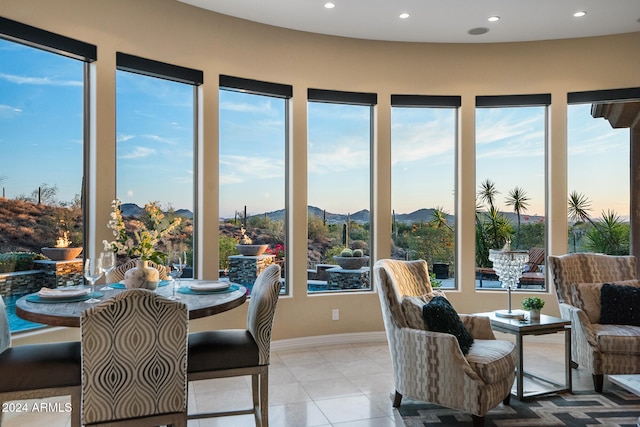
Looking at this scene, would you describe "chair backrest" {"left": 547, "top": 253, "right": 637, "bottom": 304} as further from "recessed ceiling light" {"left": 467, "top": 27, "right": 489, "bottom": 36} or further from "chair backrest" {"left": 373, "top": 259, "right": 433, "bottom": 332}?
"recessed ceiling light" {"left": 467, "top": 27, "right": 489, "bottom": 36}

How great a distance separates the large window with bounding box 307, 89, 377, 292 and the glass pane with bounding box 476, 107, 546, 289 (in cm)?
128

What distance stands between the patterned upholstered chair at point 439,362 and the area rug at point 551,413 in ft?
0.42

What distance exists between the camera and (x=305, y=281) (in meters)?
4.83

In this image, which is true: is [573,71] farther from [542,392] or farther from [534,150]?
[542,392]

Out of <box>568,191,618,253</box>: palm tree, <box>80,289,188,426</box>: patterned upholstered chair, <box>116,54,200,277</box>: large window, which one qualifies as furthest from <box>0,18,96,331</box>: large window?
<box>568,191,618,253</box>: palm tree

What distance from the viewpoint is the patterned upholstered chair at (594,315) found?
3473 millimetres

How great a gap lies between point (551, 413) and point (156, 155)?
3.71 metres

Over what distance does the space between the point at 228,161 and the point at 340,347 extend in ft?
7.24

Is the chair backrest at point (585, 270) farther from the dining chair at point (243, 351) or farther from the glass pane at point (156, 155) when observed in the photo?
the glass pane at point (156, 155)

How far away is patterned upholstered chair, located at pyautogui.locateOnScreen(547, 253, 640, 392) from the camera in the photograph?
347 cm

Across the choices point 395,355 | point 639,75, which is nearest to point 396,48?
point 639,75

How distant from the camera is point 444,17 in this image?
4.42 metres

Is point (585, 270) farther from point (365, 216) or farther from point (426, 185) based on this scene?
point (365, 216)

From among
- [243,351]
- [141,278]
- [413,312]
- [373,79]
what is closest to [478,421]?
[413,312]
